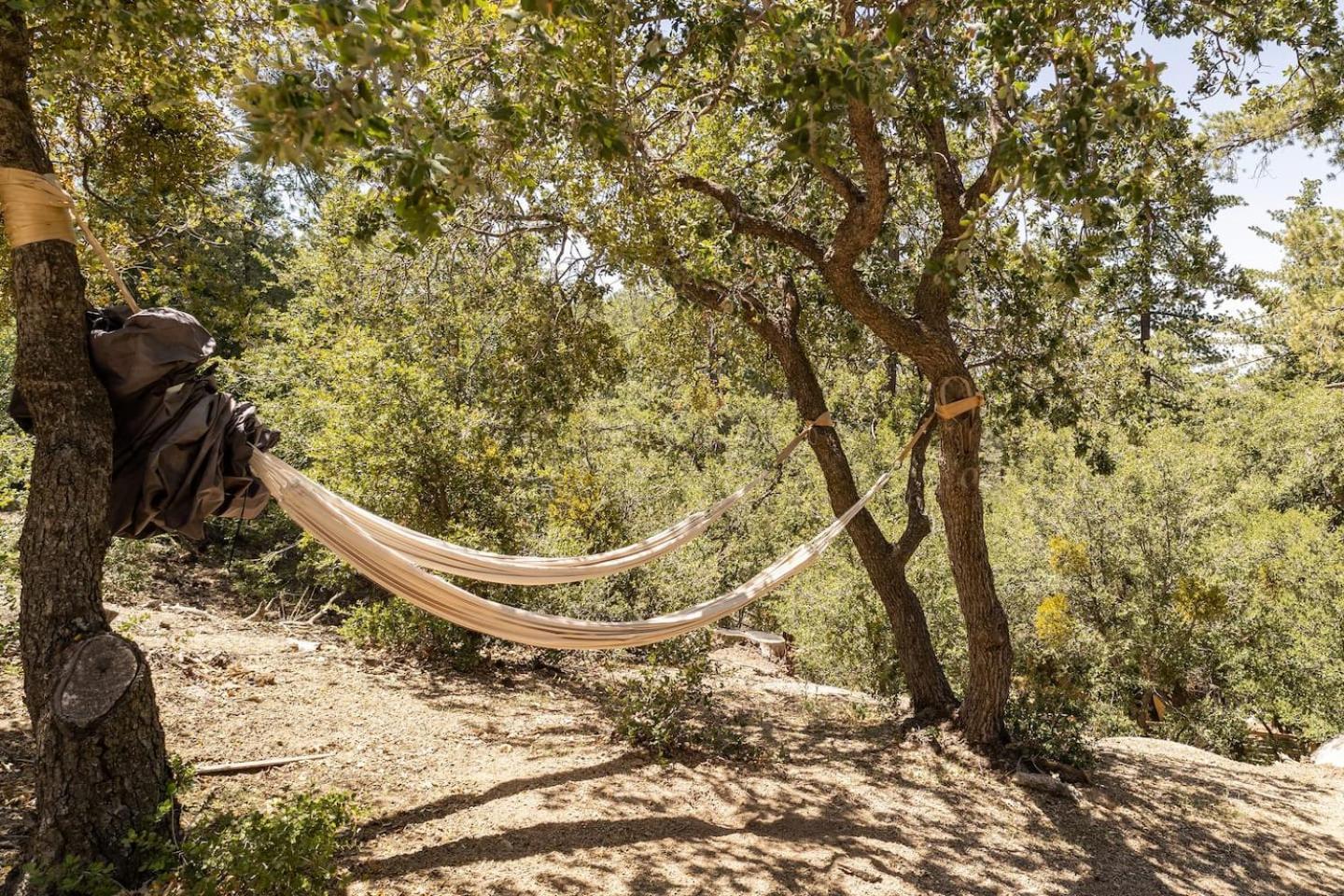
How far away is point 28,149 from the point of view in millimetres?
1918

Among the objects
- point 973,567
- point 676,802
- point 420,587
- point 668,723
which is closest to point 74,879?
point 420,587

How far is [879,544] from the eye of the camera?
392cm

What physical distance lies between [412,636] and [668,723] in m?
1.75

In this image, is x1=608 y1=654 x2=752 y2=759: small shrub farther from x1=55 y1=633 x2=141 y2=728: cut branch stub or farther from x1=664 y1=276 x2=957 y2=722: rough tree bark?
x1=55 y1=633 x2=141 y2=728: cut branch stub

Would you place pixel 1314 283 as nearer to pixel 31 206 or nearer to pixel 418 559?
pixel 418 559

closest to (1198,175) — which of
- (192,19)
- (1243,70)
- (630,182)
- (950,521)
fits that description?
(1243,70)

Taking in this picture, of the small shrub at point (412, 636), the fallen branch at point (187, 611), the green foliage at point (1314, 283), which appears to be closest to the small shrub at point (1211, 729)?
the green foliage at point (1314, 283)

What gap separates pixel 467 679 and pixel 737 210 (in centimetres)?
284

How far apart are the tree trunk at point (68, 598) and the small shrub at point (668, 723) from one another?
1.83 meters

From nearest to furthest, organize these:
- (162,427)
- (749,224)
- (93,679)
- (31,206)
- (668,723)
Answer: (93,679)
(31,206)
(162,427)
(668,723)
(749,224)

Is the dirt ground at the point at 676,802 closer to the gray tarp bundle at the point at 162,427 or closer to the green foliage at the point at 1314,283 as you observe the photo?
the gray tarp bundle at the point at 162,427

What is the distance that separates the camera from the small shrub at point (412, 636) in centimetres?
420

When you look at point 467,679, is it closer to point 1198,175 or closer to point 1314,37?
point 1198,175

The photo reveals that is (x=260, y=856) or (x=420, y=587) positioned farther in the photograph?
(x=420, y=587)
